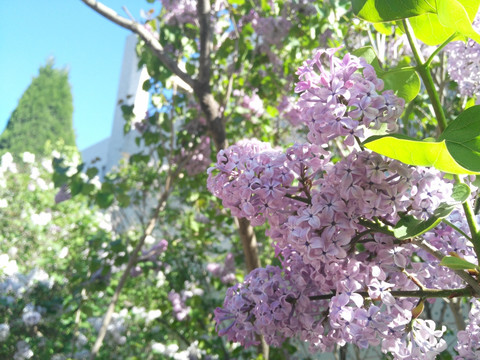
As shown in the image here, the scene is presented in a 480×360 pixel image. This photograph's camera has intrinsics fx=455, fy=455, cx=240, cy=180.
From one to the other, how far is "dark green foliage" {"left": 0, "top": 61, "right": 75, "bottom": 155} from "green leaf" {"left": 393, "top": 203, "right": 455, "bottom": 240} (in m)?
20.8

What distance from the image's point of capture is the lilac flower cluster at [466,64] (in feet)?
3.41

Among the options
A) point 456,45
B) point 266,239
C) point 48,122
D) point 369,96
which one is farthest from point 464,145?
point 48,122

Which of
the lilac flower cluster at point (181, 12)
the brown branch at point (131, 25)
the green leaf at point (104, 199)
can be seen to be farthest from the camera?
the lilac flower cluster at point (181, 12)

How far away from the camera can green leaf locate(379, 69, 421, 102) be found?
2.22 ft

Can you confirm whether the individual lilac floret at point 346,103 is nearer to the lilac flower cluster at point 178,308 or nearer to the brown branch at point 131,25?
the brown branch at point 131,25

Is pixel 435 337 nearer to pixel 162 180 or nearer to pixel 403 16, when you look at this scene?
pixel 403 16

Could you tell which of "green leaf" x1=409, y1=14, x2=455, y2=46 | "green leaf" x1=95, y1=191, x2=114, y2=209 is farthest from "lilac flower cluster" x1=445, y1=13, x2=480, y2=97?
"green leaf" x1=95, y1=191, x2=114, y2=209

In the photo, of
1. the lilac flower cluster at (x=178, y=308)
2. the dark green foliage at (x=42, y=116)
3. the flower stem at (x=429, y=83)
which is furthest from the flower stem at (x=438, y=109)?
the dark green foliage at (x=42, y=116)

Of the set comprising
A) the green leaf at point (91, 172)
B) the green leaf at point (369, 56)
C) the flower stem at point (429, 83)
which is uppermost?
the green leaf at point (369, 56)

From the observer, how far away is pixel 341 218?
612 millimetres

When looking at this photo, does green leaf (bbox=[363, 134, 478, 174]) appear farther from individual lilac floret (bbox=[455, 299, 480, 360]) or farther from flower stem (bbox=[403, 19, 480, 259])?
individual lilac floret (bbox=[455, 299, 480, 360])

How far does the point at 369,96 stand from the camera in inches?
23.0

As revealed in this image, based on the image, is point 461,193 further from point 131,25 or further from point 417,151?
point 131,25

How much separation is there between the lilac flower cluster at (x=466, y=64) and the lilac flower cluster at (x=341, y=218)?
492 millimetres
